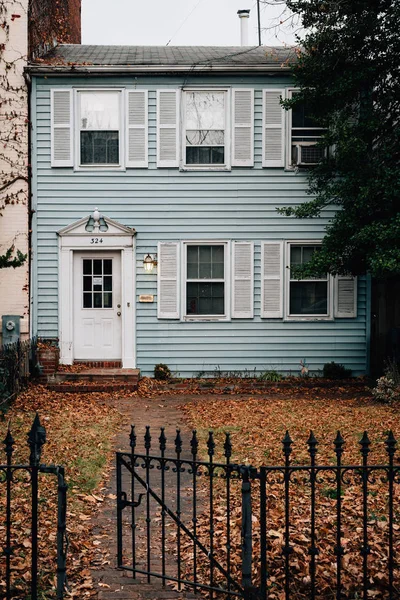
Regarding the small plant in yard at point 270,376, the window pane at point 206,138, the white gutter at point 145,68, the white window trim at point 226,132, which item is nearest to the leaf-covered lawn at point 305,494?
the small plant in yard at point 270,376

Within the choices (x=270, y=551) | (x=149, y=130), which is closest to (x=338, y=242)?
(x=149, y=130)

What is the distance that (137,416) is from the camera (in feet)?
34.0

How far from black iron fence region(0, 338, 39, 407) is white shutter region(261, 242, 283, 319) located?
4.79 metres

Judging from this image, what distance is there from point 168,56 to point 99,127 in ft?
7.74

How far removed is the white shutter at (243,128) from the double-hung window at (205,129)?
0.58 feet

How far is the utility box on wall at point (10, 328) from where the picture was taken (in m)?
13.4

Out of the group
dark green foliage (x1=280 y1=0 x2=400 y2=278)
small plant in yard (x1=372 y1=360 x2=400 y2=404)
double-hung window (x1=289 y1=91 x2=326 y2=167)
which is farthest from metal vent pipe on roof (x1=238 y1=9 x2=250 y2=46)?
small plant in yard (x1=372 y1=360 x2=400 y2=404)

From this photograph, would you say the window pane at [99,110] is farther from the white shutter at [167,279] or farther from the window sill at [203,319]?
the window sill at [203,319]

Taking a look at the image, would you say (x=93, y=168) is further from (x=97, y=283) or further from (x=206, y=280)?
(x=206, y=280)

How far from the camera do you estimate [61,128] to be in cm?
1381

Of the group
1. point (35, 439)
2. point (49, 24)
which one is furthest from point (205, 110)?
point (35, 439)

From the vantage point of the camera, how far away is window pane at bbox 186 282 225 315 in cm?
1414

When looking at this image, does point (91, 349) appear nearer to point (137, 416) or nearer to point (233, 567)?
point (137, 416)

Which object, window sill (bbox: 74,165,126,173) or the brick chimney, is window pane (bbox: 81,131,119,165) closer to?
window sill (bbox: 74,165,126,173)
